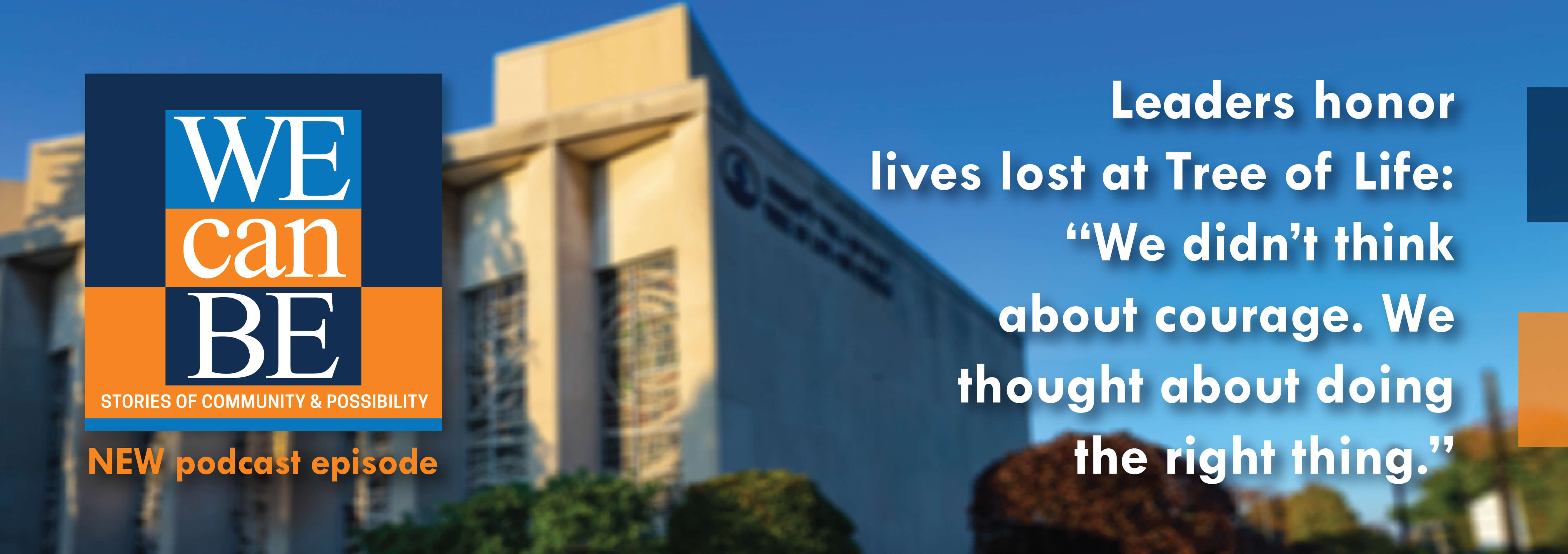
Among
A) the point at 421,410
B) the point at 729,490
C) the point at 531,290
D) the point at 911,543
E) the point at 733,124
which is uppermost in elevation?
the point at 733,124

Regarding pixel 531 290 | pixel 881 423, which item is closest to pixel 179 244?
pixel 531 290

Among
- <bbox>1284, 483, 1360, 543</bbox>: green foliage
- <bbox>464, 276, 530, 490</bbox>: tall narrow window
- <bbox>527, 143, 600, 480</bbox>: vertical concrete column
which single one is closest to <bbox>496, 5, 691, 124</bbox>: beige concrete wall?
<bbox>527, 143, 600, 480</bbox>: vertical concrete column

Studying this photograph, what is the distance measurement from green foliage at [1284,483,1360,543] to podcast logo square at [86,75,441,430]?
145 ft

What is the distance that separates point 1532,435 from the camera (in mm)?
31344

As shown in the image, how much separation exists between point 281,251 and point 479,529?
218 inches

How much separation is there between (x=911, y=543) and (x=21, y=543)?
92.3 ft

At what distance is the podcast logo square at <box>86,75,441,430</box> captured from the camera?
56.2 ft

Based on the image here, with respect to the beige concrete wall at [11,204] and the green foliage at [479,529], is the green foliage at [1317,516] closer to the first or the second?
the green foliage at [479,529]

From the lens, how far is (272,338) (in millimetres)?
16734

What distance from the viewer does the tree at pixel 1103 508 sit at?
19.4 m

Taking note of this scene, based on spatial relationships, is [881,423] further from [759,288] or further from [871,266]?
[759,288]

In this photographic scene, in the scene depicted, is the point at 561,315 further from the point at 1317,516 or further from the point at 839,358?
the point at 1317,516

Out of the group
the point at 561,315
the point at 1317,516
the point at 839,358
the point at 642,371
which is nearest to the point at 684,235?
the point at 642,371

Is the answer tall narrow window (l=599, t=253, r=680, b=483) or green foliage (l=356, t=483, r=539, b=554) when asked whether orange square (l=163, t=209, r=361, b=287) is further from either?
tall narrow window (l=599, t=253, r=680, b=483)
